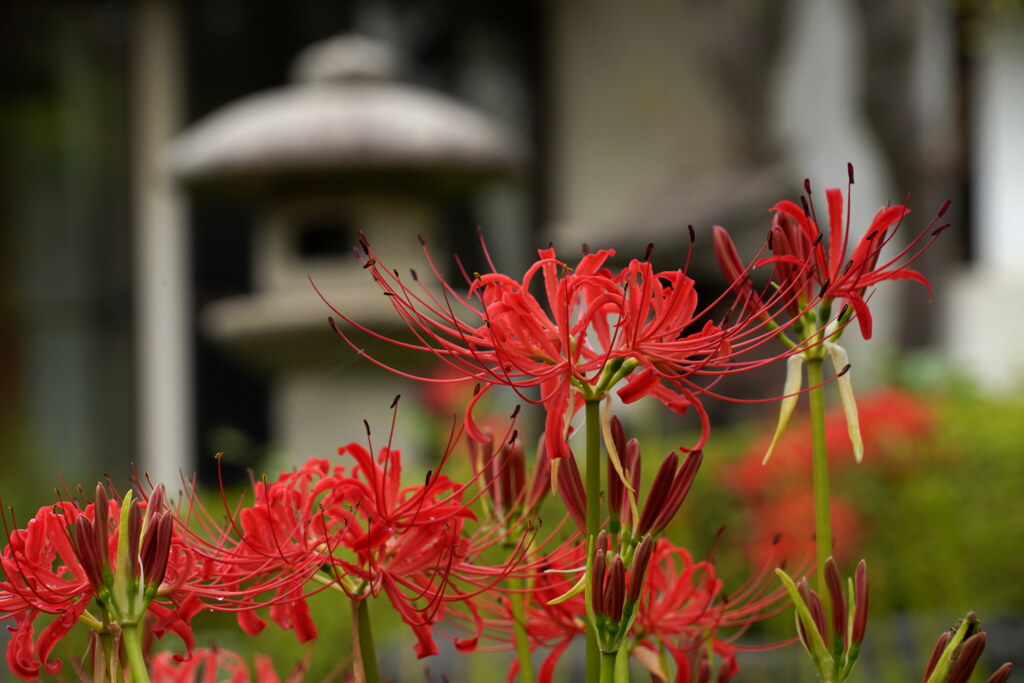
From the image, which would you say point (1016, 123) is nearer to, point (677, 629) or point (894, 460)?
point (894, 460)

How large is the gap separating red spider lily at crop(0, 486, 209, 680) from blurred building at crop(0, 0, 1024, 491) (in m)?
6.15

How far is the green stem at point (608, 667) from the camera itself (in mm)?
800

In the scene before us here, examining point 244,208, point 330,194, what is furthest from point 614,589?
point 244,208

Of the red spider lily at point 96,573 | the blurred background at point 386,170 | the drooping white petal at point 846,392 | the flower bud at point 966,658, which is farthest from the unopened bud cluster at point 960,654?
the blurred background at point 386,170

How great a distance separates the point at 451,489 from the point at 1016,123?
7.06 m

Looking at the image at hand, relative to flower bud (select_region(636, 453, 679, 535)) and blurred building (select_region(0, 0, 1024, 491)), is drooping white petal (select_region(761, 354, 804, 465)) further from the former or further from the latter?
blurred building (select_region(0, 0, 1024, 491))

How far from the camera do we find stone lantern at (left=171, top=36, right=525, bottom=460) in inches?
208

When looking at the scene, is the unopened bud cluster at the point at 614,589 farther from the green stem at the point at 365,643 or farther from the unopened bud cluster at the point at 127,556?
the unopened bud cluster at the point at 127,556

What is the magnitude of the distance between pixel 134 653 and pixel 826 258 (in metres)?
0.50

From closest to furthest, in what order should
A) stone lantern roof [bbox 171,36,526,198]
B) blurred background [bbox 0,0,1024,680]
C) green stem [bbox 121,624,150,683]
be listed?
green stem [bbox 121,624,150,683] → stone lantern roof [bbox 171,36,526,198] → blurred background [bbox 0,0,1024,680]

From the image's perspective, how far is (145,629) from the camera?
2.97ft

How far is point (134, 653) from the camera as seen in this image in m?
0.78

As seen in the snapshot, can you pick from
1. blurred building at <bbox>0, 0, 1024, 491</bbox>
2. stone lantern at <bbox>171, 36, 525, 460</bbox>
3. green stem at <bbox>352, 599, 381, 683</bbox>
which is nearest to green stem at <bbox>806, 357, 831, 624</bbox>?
green stem at <bbox>352, 599, 381, 683</bbox>

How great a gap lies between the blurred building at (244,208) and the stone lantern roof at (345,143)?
1740mm
